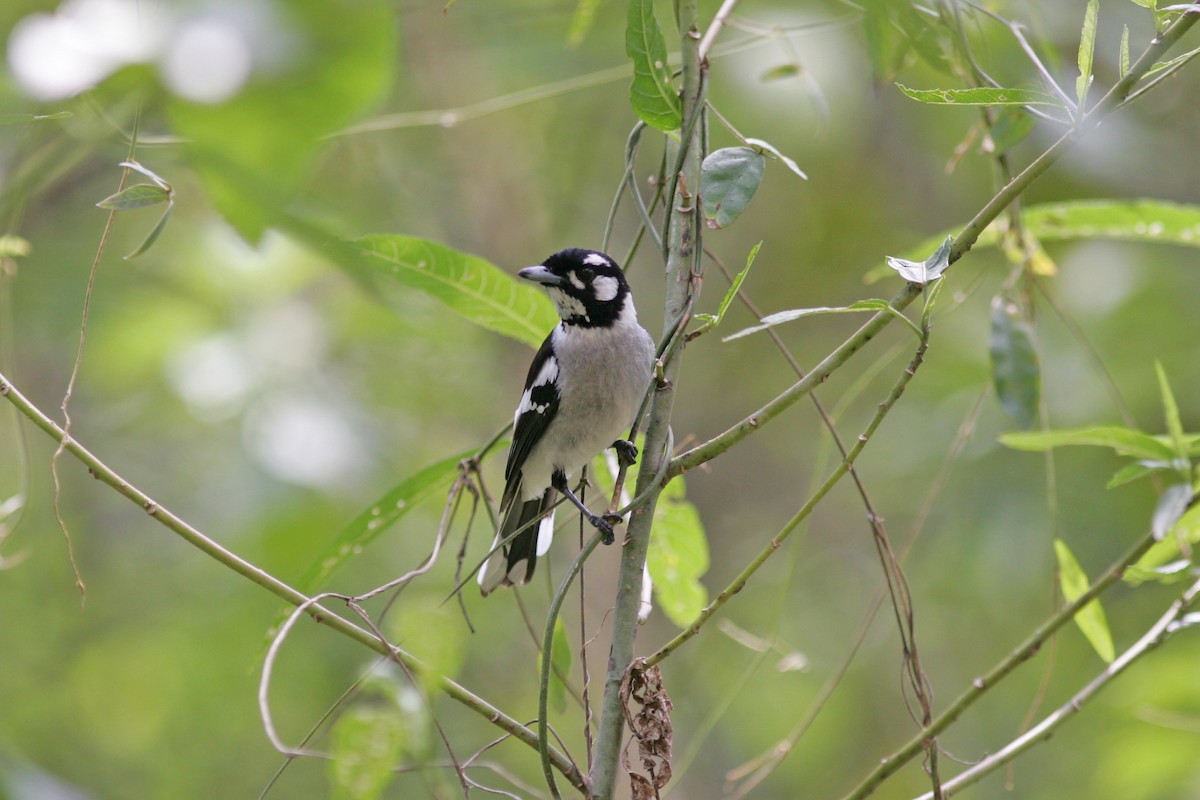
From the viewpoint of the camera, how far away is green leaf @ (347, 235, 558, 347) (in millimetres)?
2102

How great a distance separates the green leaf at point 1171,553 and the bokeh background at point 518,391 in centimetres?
48

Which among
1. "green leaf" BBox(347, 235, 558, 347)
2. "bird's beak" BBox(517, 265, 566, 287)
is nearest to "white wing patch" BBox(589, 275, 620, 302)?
"bird's beak" BBox(517, 265, 566, 287)

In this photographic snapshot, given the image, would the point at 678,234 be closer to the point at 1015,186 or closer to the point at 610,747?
the point at 1015,186

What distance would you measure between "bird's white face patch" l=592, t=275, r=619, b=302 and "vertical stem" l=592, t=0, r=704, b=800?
5.55ft

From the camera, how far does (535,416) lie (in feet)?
11.3

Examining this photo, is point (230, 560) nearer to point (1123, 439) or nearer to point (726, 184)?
point (726, 184)

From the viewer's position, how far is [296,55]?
70cm

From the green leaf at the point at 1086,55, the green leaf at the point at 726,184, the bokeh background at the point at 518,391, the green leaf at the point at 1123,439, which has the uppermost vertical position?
the green leaf at the point at 1086,55

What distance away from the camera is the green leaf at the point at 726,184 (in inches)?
66.5

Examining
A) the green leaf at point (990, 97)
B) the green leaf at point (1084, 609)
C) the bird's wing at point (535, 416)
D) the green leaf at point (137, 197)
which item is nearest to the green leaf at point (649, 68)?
the green leaf at point (990, 97)

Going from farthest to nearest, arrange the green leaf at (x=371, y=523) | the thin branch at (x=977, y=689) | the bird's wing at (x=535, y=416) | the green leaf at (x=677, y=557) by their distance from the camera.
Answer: the bird's wing at (x=535, y=416) → the green leaf at (x=677, y=557) → the green leaf at (x=371, y=523) → the thin branch at (x=977, y=689)

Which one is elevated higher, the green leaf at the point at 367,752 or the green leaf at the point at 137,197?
the green leaf at the point at 137,197

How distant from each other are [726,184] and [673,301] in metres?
0.20

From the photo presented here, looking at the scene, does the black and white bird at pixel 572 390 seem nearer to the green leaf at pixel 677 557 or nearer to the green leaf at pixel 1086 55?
the green leaf at pixel 677 557
